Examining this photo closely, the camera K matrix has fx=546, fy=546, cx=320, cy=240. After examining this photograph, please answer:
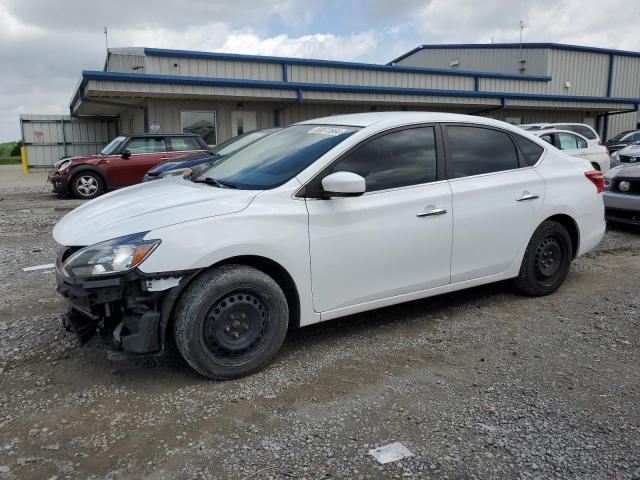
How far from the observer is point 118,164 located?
13.1 m

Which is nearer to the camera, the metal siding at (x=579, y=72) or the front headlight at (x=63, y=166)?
the front headlight at (x=63, y=166)

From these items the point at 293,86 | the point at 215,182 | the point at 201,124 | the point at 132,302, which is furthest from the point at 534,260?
the point at 201,124

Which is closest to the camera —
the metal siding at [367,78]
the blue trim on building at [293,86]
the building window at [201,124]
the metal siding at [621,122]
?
the blue trim on building at [293,86]

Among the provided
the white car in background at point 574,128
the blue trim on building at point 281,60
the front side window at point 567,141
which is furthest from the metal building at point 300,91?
the front side window at point 567,141

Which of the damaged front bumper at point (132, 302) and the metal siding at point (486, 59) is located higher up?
the metal siding at point (486, 59)

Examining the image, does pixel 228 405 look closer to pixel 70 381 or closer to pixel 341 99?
pixel 70 381

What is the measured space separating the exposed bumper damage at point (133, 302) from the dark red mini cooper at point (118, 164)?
1044 centimetres

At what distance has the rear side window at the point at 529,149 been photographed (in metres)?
4.82

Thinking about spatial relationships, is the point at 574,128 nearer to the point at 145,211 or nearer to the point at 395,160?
the point at 395,160

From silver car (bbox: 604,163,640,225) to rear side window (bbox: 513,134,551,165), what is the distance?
3.79 metres

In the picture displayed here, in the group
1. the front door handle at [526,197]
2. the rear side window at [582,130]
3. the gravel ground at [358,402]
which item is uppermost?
the rear side window at [582,130]

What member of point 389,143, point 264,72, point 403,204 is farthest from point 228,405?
point 264,72

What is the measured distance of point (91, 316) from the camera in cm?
319

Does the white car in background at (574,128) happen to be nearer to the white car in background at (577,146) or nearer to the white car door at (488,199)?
the white car in background at (577,146)
